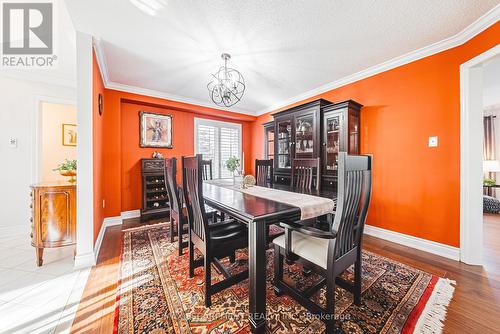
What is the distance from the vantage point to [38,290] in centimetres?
157

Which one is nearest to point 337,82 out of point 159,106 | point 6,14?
point 159,106

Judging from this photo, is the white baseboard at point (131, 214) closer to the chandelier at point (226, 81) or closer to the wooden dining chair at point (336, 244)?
the chandelier at point (226, 81)

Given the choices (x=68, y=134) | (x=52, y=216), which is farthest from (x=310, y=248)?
(x=68, y=134)

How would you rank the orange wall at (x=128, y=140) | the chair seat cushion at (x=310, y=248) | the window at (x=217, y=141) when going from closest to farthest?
1. the chair seat cushion at (x=310, y=248)
2. the orange wall at (x=128, y=140)
3. the window at (x=217, y=141)

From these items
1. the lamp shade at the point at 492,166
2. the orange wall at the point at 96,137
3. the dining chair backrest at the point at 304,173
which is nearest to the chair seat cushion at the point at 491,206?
the lamp shade at the point at 492,166

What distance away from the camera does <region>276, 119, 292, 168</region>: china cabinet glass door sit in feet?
12.4

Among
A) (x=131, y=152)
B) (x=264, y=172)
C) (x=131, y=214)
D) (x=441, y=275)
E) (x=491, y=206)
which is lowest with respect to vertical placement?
(x=441, y=275)

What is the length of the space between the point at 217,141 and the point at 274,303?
398 centimetres

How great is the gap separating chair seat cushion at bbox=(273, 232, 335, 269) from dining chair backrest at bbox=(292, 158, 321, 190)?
36.8 inches

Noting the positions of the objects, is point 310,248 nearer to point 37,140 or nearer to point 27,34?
point 27,34

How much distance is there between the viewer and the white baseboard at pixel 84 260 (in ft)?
6.22

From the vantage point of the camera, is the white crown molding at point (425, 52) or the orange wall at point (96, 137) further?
the orange wall at point (96, 137)

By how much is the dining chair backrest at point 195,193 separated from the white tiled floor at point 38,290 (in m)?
0.99

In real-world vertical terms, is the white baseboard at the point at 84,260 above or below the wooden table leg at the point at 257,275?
below
